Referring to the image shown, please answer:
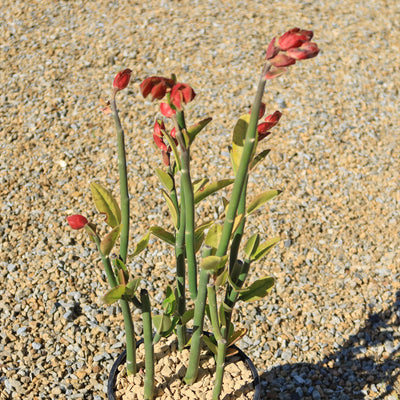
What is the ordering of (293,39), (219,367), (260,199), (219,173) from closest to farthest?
1. (293,39)
2. (260,199)
3. (219,367)
4. (219,173)

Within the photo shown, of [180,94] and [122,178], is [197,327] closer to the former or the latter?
[122,178]

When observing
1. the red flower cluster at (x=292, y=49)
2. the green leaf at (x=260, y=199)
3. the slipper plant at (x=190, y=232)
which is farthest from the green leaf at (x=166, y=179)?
the red flower cluster at (x=292, y=49)

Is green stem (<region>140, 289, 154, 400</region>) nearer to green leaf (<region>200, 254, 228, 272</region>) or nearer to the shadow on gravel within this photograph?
green leaf (<region>200, 254, 228, 272</region>)

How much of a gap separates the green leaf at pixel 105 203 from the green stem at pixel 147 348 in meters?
0.21

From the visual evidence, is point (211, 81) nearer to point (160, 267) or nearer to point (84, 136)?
point (84, 136)

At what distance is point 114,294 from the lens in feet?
4.40

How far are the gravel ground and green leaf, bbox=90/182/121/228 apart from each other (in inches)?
35.9

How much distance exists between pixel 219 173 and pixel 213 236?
160 cm

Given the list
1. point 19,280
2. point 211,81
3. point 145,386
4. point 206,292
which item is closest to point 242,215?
point 206,292

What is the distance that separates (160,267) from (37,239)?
60 cm

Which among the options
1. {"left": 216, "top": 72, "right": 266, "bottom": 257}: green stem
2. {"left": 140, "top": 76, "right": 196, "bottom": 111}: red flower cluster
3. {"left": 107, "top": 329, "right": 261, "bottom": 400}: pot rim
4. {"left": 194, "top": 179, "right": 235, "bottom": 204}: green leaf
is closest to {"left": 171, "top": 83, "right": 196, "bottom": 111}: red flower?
{"left": 140, "top": 76, "right": 196, "bottom": 111}: red flower cluster

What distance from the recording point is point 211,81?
11.7ft

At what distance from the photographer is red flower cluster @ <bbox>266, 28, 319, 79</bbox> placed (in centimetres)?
103

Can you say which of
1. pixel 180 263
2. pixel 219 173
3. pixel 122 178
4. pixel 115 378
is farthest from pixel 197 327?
pixel 219 173
